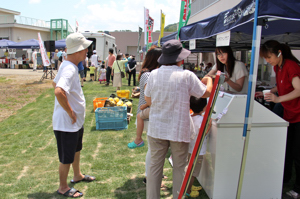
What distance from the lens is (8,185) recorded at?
11.7 feet

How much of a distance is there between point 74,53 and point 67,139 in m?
1.03

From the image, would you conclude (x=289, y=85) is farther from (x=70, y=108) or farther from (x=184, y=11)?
(x=184, y=11)

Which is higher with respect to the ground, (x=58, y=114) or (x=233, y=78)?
(x=233, y=78)

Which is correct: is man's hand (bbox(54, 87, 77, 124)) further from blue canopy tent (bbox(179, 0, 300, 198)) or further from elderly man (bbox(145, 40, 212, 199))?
blue canopy tent (bbox(179, 0, 300, 198))

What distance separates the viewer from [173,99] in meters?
2.46

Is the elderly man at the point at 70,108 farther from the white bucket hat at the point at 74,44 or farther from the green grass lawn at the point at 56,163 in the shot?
the green grass lawn at the point at 56,163

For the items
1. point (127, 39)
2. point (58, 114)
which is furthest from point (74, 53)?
point (127, 39)

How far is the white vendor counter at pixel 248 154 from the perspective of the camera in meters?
2.79

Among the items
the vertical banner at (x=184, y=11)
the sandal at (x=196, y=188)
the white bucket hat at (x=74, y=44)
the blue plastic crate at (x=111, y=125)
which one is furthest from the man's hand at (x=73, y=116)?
the vertical banner at (x=184, y=11)

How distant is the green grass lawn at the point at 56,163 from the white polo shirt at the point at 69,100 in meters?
0.97

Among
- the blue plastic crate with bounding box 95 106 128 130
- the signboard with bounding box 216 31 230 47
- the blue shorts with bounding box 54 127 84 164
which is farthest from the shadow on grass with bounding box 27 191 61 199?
the signboard with bounding box 216 31 230 47

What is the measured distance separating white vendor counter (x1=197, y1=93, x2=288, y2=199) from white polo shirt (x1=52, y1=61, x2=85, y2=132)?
1.60 m

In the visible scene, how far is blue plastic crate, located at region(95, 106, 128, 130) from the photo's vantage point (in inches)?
239

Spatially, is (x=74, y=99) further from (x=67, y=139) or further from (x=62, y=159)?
(x=62, y=159)
